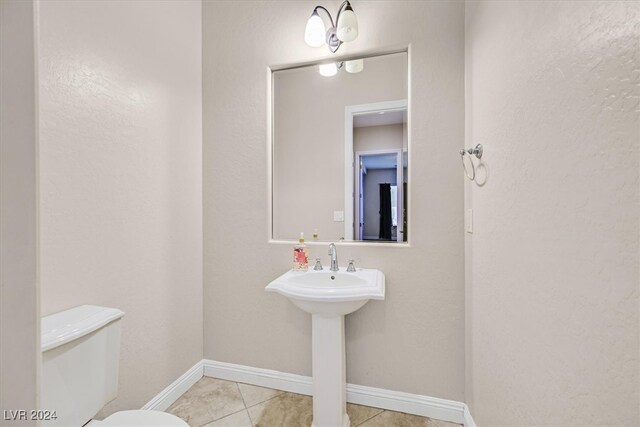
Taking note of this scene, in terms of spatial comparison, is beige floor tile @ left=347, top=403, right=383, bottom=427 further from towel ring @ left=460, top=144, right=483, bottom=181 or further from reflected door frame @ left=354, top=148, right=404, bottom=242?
towel ring @ left=460, top=144, right=483, bottom=181

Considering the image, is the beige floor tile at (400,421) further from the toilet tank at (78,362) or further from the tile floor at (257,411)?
the toilet tank at (78,362)

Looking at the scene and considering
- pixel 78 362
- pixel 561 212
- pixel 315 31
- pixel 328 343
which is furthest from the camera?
pixel 315 31

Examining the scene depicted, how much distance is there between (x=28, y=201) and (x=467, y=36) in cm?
185

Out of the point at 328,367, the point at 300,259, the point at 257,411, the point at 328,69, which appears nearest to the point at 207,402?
the point at 257,411

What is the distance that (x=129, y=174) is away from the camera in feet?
4.72

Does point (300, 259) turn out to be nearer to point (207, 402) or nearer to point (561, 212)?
point (207, 402)

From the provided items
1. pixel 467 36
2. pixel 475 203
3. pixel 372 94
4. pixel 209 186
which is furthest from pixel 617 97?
pixel 209 186

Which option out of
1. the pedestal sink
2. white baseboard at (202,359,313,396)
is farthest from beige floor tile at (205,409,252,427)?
the pedestal sink

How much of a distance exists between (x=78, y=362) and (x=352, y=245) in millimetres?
1321

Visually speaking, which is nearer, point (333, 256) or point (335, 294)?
point (335, 294)

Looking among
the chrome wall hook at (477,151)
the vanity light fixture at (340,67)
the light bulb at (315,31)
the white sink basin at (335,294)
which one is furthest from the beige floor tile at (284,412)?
the light bulb at (315,31)

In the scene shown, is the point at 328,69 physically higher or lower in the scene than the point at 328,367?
higher

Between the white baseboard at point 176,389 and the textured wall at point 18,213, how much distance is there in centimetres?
149

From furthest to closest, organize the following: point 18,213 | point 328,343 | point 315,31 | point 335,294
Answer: point 315,31
point 328,343
point 335,294
point 18,213
